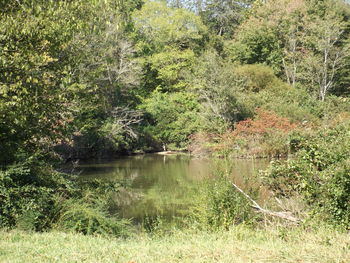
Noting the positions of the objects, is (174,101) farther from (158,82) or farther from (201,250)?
(201,250)

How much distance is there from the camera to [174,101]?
115 ft

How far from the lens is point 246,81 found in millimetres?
31156

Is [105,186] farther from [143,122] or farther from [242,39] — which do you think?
[242,39]

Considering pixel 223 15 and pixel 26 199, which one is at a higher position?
pixel 223 15

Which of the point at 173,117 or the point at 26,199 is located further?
the point at 173,117

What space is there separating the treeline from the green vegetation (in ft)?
0.22

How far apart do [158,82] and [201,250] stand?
35.2 metres

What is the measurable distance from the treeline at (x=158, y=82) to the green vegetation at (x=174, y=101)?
7 centimetres

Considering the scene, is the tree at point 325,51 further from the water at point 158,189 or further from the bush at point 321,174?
the bush at point 321,174

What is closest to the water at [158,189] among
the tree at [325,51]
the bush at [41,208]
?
the bush at [41,208]

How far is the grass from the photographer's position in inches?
159

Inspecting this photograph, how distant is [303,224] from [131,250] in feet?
9.62

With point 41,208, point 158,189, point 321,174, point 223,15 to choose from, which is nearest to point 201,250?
point 321,174

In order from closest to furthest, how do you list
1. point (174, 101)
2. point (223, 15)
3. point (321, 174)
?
point (321, 174)
point (174, 101)
point (223, 15)
